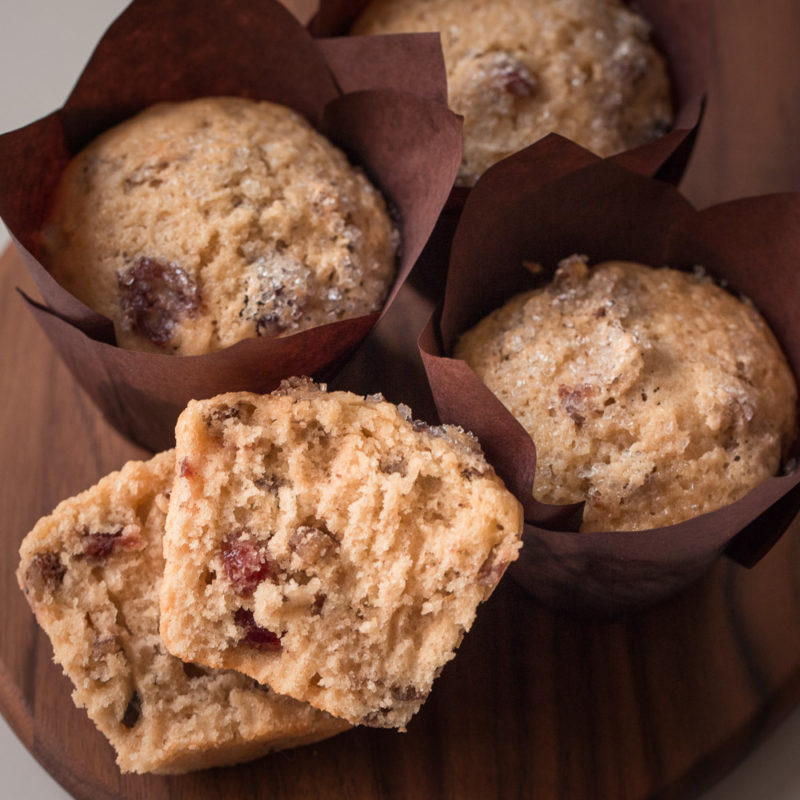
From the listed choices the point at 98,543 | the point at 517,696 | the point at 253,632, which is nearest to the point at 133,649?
the point at 98,543

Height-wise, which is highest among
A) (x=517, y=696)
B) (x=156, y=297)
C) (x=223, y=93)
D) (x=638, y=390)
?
(x=223, y=93)

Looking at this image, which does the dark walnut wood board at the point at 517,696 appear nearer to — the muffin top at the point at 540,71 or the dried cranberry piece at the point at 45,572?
the dried cranberry piece at the point at 45,572

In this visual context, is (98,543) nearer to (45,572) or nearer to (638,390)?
(45,572)

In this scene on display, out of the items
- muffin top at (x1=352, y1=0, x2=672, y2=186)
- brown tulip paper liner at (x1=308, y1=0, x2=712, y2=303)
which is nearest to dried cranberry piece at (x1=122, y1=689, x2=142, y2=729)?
brown tulip paper liner at (x1=308, y1=0, x2=712, y2=303)

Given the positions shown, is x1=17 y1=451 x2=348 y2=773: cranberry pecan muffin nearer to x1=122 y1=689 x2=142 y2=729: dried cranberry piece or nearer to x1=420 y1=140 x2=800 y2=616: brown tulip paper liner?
x1=122 y1=689 x2=142 y2=729: dried cranberry piece

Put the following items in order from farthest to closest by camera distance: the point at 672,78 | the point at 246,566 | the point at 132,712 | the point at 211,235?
the point at 672,78 < the point at 211,235 < the point at 132,712 < the point at 246,566

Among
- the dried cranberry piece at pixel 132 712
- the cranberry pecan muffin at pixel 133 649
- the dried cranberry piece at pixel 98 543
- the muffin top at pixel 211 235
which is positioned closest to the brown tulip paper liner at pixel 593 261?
the muffin top at pixel 211 235

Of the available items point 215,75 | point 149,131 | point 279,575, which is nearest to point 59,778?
point 279,575
